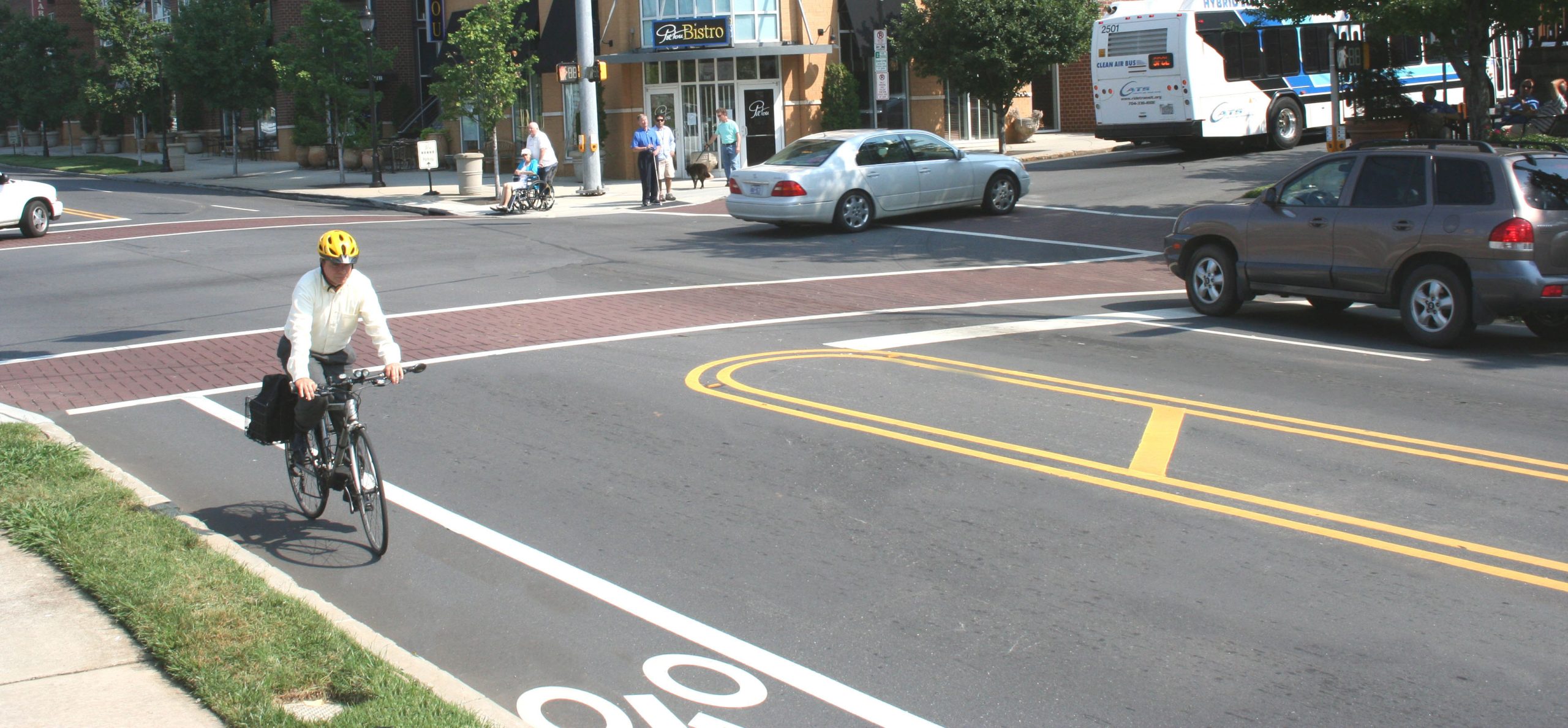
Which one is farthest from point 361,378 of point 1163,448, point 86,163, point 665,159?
point 86,163

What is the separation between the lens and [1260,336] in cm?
1264

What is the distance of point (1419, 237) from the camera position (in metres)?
11.8

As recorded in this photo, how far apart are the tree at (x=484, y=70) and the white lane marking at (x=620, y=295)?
47.9 ft

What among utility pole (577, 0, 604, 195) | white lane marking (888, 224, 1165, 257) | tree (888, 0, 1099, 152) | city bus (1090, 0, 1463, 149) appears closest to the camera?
white lane marking (888, 224, 1165, 257)

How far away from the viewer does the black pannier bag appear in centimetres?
719

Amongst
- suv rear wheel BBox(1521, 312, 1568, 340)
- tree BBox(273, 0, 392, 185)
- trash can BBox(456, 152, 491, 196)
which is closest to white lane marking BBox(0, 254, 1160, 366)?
suv rear wheel BBox(1521, 312, 1568, 340)

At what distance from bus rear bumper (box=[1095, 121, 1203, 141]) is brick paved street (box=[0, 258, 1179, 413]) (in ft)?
39.5

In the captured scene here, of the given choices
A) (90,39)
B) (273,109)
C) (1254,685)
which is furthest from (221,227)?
(90,39)

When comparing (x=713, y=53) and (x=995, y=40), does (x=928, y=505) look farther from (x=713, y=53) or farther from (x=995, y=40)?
(x=713, y=53)

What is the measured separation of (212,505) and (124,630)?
2.33m

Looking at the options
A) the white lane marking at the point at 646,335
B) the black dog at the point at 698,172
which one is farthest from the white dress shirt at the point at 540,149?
the white lane marking at the point at 646,335

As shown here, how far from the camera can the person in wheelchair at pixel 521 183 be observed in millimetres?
27219

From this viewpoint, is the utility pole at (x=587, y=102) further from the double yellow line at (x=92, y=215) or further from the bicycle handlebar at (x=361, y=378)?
the bicycle handlebar at (x=361, y=378)

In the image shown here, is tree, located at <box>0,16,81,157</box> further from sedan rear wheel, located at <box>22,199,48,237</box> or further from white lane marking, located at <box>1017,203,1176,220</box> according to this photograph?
white lane marking, located at <box>1017,203,1176,220</box>
